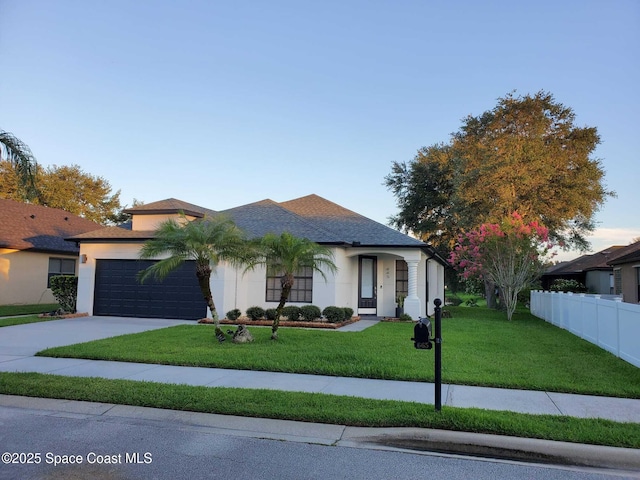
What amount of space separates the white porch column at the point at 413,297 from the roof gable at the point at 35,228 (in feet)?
57.8

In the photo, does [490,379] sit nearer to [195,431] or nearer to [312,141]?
[195,431]

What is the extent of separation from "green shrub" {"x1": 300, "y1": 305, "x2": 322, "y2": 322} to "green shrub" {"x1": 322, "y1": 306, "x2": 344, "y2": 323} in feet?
0.98

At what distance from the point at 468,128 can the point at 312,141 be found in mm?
14630

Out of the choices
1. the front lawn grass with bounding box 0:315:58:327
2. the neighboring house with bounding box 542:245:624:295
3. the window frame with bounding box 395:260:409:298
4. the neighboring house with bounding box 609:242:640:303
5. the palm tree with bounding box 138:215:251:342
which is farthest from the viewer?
the neighboring house with bounding box 542:245:624:295

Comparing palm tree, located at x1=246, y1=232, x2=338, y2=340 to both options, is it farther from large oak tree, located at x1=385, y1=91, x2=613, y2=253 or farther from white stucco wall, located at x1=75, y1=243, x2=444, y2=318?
large oak tree, located at x1=385, y1=91, x2=613, y2=253

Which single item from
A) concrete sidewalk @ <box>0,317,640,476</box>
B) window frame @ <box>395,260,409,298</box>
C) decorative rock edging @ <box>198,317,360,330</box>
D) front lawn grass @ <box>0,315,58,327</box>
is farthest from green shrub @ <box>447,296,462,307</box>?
concrete sidewalk @ <box>0,317,640,476</box>

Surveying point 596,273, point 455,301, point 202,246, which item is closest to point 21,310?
point 202,246

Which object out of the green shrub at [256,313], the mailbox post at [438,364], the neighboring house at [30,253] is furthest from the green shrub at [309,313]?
the neighboring house at [30,253]

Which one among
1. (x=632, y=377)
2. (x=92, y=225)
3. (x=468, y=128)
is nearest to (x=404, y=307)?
(x=632, y=377)

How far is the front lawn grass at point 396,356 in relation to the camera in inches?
291

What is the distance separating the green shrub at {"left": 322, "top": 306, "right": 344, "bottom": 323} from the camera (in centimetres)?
1538

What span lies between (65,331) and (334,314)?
327 inches

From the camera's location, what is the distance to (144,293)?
1709 cm

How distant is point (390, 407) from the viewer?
18.6ft
